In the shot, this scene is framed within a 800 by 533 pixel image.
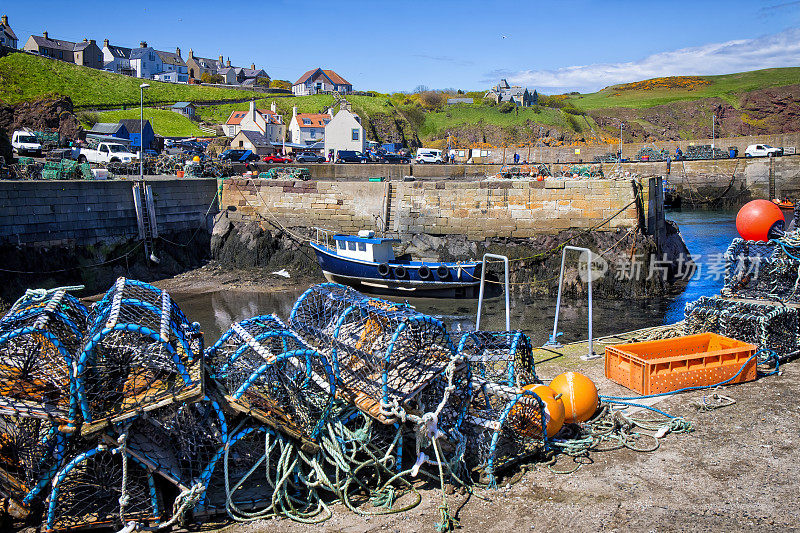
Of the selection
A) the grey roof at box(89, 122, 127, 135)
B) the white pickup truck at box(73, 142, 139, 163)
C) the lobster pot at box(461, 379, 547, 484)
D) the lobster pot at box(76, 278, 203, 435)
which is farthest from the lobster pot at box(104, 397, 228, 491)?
the grey roof at box(89, 122, 127, 135)

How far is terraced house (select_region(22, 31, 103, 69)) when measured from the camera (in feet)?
233

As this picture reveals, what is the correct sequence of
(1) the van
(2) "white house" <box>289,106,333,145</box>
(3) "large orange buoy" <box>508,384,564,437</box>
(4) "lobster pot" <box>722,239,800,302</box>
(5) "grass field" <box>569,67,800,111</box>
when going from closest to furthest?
(3) "large orange buoy" <box>508,384,564,437</box> → (4) "lobster pot" <box>722,239,800,302</box> → (1) the van → (2) "white house" <box>289,106,333,145</box> → (5) "grass field" <box>569,67,800,111</box>

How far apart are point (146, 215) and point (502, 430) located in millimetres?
18570

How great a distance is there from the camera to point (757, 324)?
7883mm

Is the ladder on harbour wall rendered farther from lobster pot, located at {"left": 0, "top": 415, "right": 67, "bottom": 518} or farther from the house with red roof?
the house with red roof

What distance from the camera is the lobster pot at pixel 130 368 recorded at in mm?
4598

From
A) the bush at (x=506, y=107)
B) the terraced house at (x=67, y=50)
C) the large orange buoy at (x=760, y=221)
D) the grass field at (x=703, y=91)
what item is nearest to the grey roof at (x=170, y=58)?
the terraced house at (x=67, y=50)

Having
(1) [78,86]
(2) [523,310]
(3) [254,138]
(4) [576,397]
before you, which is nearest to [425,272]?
(2) [523,310]

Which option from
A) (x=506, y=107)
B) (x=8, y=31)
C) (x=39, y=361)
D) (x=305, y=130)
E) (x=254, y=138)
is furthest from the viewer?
(x=8, y=31)

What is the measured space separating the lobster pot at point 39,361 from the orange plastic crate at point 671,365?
19.2 feet

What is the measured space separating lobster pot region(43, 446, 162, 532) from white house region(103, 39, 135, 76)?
8751cm

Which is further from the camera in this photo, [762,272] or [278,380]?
[762,272]

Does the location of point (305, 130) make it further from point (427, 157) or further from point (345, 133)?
point (427, 157)

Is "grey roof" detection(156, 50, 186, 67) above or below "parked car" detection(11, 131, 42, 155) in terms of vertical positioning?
above
